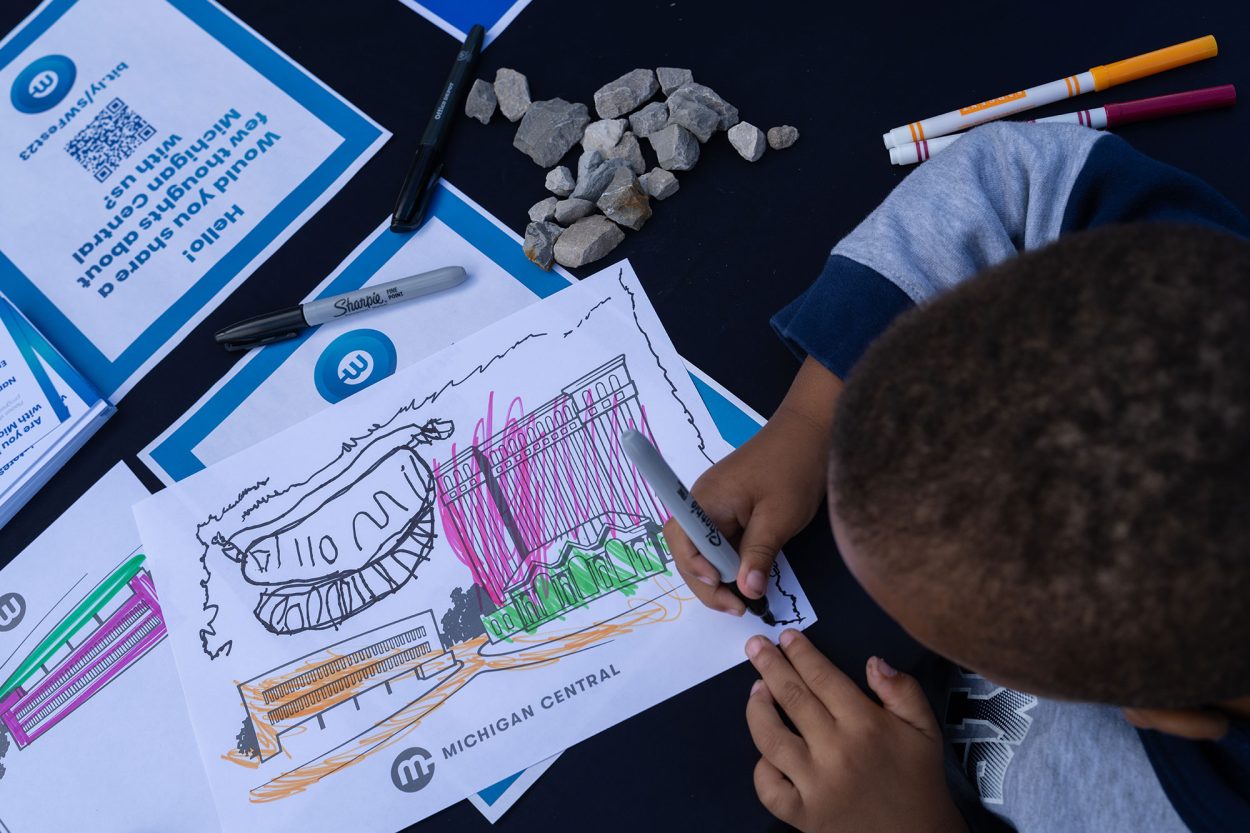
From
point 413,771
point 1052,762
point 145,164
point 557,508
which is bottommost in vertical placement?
point 1052,762

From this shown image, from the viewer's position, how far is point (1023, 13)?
0.61m

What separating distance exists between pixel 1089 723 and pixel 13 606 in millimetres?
712

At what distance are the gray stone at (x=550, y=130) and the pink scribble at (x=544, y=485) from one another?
0.56ft

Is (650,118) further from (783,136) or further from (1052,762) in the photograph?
(1052,762)

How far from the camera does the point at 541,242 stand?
1.96 feet

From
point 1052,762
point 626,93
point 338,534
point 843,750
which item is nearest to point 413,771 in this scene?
point 338,534

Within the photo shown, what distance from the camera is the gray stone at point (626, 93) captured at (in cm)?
63

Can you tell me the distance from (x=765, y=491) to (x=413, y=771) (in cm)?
28

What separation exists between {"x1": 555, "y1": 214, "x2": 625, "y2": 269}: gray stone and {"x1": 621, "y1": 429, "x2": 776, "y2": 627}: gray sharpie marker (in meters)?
0.16

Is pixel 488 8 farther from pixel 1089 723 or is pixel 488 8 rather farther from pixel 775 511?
pixel 1089 723

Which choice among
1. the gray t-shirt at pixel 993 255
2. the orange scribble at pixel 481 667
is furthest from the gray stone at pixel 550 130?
the orange scribble at pixel 481 667

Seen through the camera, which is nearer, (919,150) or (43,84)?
(919,150)

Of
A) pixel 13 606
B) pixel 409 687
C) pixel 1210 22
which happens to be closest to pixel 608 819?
→ pixel 409 687

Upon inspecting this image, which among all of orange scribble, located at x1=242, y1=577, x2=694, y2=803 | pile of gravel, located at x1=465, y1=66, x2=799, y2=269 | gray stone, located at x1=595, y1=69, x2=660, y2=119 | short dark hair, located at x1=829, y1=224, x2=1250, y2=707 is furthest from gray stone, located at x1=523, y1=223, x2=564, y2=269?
short dark hair, located at x1=829, y1=224, x2=1250, y2=707
